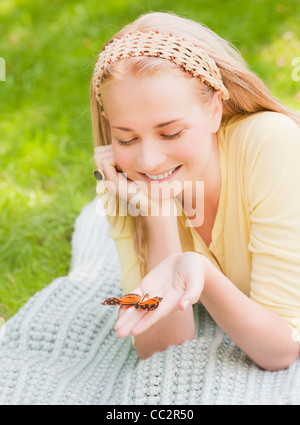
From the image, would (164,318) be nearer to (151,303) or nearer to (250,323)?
(250,323)

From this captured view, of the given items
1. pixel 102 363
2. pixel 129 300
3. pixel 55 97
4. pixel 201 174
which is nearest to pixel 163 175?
pixel 201 174

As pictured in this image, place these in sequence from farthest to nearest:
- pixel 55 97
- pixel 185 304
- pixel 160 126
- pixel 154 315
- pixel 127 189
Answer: pixel 55 97
pixel 127 189
pixel 160 126
pixel 154 315
pixel 185 304

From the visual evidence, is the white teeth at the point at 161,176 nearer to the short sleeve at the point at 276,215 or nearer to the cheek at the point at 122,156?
the cheek at the point at 122,156

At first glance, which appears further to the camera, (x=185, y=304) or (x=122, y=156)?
(x=122, y=156)

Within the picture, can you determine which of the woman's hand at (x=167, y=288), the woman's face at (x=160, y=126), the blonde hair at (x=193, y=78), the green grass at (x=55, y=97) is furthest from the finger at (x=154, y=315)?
the green grass at (x=55, y=97)

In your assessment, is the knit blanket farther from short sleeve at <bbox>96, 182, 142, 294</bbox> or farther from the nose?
the nose

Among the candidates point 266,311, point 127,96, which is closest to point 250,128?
point 127,96
